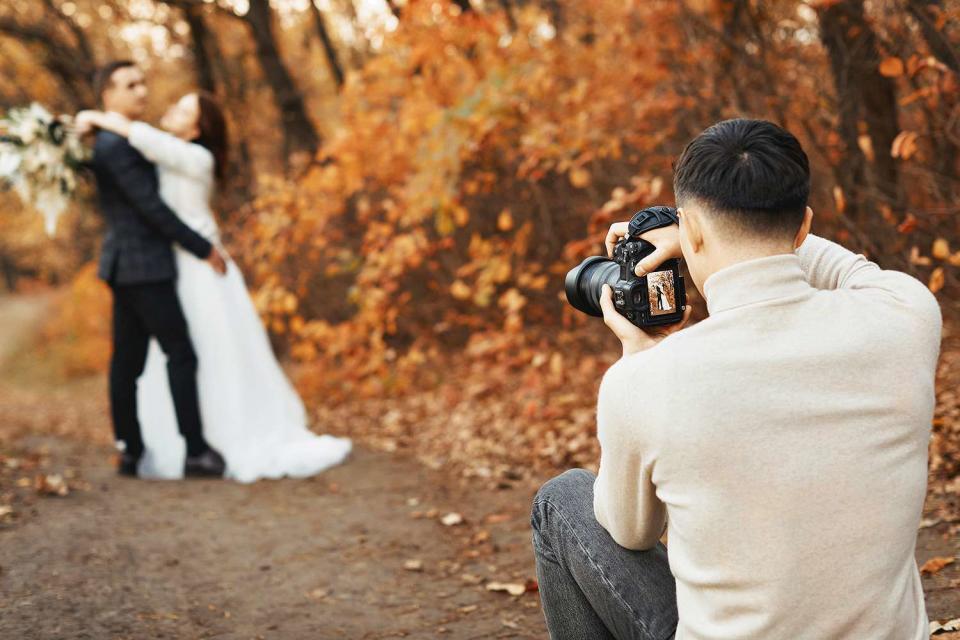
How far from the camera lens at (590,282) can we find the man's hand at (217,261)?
3.33 metres

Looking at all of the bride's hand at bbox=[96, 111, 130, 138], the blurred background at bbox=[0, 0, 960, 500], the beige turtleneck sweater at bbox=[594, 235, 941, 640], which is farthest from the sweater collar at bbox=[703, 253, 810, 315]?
the bride's hand at bbox=[96, 111, 130, 138]

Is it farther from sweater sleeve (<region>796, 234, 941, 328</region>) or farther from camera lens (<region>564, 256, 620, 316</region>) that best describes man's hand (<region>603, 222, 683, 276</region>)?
sweater sleeve (<region>796, 234, 941, 328</region>)

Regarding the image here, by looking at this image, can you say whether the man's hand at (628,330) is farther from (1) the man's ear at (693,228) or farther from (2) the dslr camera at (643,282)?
(1) the man's ear at (693,228)

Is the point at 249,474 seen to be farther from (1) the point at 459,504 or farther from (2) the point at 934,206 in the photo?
(2) the point at 934,206

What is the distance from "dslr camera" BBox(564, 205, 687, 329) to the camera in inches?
70.9

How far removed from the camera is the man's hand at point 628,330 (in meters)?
1.76

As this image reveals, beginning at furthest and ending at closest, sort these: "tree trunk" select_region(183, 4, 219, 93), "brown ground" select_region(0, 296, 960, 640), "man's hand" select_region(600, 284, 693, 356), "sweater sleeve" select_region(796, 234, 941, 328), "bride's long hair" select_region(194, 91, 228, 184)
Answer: "tree trunk" select_region(183, 4, 219, 93) < "bride's long hair" select_region(194, 91, 228, 184) < "brown ground" select_region(0, 296, 960, 640) < "man's hand" select_region(600, 284, 693, 356) < "sweater sleeve" select_region(796, 234, 941, 328)

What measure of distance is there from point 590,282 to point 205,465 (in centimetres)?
359

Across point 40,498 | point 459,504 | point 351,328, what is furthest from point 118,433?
point 351,328

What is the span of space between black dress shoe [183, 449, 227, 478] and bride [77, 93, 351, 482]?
57 millimetres

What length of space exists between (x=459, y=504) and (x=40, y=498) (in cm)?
213

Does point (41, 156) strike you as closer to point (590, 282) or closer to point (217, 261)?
point (217, 261)

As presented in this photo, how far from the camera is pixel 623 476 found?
62.4 inches

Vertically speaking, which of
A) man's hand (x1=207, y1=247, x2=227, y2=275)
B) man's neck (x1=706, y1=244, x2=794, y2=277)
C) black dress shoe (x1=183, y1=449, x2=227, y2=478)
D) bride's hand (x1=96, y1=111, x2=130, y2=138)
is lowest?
black dress shoe (x1=183, y1=449, x2=227, y2=478)
